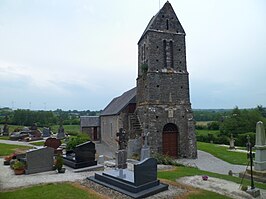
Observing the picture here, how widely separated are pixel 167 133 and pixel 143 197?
1360cm

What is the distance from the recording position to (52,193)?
9.30m

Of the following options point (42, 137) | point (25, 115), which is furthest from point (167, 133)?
point (25, 115)

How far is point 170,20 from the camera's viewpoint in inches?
910

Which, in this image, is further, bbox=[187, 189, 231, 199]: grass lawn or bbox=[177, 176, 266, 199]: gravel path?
bbox=[177, 176, 266, 199]: gravel path

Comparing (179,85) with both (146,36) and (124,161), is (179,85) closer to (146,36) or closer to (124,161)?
(146,36)

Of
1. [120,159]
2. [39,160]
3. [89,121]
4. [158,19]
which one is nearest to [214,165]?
[120,159]

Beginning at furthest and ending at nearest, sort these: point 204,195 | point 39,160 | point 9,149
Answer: point 9,149
point 39,160
point 204,195

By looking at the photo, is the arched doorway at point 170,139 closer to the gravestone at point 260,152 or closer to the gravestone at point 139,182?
the gravestone at point 260,152

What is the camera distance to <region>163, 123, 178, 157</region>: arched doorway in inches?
868

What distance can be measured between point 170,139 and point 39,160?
40.2ft

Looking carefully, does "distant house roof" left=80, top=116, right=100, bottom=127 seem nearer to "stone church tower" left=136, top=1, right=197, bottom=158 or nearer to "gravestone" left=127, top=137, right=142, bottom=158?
"stone church tower" left=136, top=1, right=197, bottom=158

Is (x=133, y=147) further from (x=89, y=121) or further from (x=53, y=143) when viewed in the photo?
(x=89, y=121)

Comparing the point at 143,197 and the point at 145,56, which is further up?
the point at 145,56

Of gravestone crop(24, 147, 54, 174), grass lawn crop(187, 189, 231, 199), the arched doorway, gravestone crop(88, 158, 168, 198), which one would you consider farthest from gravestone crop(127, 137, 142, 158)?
grass lawn crop(187, 189, 231, 199)
